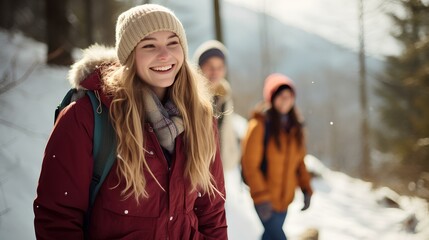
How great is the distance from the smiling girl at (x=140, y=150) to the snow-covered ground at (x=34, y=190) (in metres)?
2.24

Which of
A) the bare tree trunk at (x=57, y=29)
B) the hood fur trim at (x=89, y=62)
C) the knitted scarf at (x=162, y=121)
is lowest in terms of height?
the knitted scarf at (x=162, y=121)

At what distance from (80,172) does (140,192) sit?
0.95 ft

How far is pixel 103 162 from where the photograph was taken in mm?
1916

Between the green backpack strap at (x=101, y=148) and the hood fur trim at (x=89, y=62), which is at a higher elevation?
the hood fur trim at (x=89, y=62)

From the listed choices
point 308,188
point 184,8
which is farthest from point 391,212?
point 184,8

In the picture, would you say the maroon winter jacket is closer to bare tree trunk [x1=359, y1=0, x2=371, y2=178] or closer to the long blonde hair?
the long blonde hair

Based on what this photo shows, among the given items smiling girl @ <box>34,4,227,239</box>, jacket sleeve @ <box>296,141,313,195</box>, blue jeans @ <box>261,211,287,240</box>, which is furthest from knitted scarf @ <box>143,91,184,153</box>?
jacket sleeve @ <box>296,141,313,195</box>

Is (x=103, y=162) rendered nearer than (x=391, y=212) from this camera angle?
Yes

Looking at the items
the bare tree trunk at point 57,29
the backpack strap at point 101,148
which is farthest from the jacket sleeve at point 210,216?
the bare tree trunk at point 57,29

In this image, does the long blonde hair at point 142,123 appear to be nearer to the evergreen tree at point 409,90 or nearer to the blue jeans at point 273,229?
the blue jeans at point 273,229

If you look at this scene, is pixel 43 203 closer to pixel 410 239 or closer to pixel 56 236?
pixel 56 236

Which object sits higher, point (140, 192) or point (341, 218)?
point (140, 192)

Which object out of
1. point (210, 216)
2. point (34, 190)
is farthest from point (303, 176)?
point (34, 190)

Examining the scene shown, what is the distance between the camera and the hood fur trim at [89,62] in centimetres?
208
